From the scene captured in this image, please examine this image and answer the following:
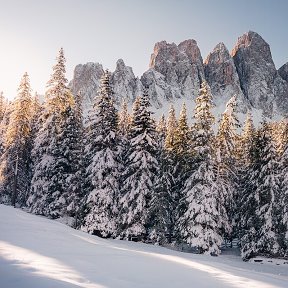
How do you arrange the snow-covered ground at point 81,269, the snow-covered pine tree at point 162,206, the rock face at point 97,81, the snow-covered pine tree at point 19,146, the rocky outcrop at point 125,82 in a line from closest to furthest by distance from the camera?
1. the snow-covered ground at point 81,269
2. the snow-covered pine tree at point 162,206
3. the snow-covered pine tree at point 19,146
4. the rocky outcrop at point 125,82
5. the rock face at point 97,81

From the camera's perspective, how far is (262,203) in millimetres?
35750

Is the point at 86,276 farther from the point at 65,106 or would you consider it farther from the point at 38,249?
the point at 65,106

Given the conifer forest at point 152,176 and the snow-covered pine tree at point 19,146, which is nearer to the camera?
the conifer forest at point 152,176

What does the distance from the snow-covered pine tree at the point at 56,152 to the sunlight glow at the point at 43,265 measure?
27259 mm

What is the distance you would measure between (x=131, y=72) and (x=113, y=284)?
7525 inches

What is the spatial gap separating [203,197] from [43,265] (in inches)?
963

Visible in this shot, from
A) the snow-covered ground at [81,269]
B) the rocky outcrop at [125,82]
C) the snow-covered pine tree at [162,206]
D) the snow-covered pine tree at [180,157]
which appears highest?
the rocky outcrop at [125,82]

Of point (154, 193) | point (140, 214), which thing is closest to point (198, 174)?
point (154, 193)

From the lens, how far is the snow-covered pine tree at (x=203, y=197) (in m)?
31.9

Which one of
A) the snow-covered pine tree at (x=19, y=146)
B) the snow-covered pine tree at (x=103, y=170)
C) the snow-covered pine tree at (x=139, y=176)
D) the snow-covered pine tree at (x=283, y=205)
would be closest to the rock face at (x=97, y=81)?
the snow-covered pine tree at (x=19, y=146)

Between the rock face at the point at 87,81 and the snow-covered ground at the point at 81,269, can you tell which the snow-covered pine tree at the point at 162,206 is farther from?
the rock face at the point at 87,81

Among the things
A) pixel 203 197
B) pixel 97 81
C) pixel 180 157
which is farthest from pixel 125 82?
pixel 203 197

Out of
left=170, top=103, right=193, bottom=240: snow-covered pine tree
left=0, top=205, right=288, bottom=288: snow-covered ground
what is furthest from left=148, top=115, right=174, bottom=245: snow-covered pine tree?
left=0, top=205, right=288, bottom=288: snow-covered ground

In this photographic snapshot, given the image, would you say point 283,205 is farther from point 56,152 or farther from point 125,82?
point 125,82
